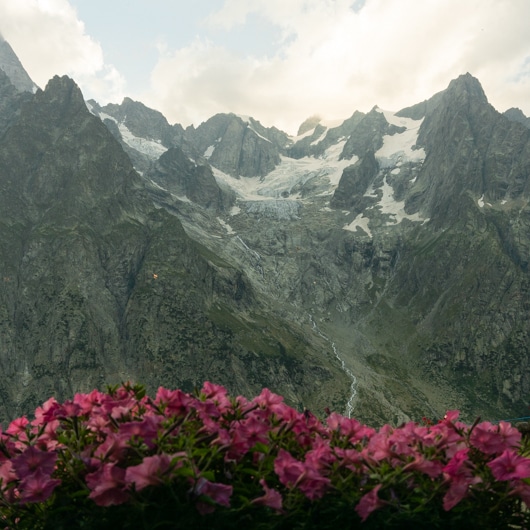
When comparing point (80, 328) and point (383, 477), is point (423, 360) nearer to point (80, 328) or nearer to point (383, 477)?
point (80, 328)

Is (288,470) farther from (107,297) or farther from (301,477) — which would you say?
(107,297)

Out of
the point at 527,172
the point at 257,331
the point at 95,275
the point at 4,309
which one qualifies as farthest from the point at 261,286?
the point at 527,172

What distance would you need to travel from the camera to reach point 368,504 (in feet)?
11.9

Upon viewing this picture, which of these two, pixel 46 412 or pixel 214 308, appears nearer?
pixel 46 412

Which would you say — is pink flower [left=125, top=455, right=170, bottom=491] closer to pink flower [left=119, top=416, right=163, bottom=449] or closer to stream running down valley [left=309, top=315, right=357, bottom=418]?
pink flower [left=119, top=416, right=163, bottom=449]

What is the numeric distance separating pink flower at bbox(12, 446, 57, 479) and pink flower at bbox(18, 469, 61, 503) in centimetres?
6

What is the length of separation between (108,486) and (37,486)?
61 cm

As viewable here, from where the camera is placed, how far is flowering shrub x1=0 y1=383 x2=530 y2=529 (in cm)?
346

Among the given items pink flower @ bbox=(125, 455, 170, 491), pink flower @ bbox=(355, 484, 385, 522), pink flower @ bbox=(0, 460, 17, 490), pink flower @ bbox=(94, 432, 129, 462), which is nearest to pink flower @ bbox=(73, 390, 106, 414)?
pink flower @ bbox=(0, 460, 17, 490)

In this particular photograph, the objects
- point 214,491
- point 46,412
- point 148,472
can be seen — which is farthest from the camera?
point 46,412

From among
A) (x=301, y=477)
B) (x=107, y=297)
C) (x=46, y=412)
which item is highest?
(x=107, y=297)

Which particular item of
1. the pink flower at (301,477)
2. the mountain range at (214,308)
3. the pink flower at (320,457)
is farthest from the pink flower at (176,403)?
the mountain range at (214,308)

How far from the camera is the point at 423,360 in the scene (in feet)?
507

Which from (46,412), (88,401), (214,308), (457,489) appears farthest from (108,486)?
(214,308)
